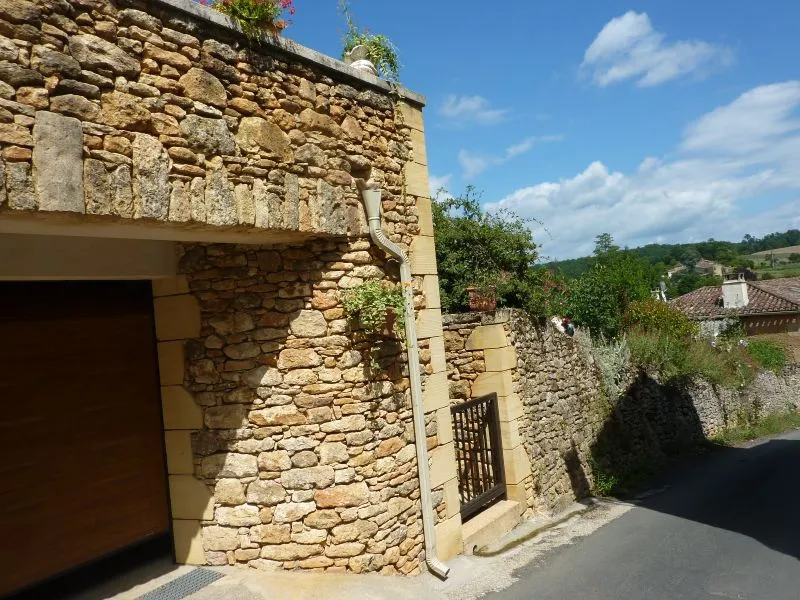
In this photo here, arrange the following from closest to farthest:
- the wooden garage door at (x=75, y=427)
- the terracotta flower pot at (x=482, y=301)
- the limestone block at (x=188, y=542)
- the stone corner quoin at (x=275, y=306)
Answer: the stone corner quoin at (x=275, y=306) → the wooden garage door at (x=75, y=427) → the limestone block at (x=188, y=542) → the terracotta flower pot at (x=482, y=301)

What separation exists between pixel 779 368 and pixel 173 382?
2164cm

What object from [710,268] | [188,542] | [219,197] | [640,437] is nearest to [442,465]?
[188,542]

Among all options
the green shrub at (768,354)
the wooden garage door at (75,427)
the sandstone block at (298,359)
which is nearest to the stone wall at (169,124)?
the sandstone block at (298,359)

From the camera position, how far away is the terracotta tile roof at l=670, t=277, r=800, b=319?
27891 mm

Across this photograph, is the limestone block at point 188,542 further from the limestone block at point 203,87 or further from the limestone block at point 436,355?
the limestone block at point 203,87

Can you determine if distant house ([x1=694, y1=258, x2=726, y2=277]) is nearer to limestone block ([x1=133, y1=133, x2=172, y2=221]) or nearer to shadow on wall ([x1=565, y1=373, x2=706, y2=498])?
shadow on wall ([x1=565, y1=373, x2=706, y2=498])

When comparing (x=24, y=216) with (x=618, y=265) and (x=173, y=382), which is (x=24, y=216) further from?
(x=618, y=265)

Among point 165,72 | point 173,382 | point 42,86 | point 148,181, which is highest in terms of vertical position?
point 165,72

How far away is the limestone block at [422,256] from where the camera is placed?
5.71 meters

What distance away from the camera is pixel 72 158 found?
3197 mm

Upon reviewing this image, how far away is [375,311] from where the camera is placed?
16.1 feet

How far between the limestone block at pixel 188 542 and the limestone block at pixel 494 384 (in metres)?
4.08

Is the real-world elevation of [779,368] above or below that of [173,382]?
below

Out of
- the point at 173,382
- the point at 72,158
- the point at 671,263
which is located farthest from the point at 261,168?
the point at 671,263
